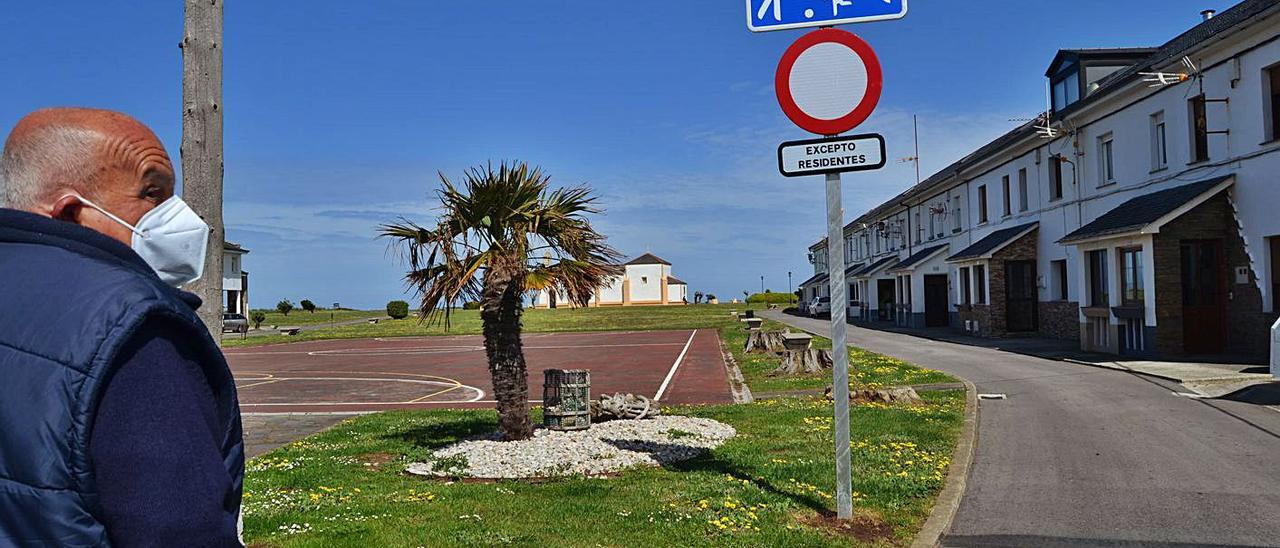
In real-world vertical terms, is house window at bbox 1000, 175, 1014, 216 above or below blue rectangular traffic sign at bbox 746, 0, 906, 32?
above

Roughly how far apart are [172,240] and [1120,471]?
325 inches

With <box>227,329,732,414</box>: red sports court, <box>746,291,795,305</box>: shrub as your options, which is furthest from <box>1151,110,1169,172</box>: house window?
<box>746,291,795,305</box>: shrub

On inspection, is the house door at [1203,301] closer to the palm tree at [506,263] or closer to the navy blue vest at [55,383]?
the palm tree at [506,263]

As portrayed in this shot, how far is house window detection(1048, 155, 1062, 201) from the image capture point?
28.0m

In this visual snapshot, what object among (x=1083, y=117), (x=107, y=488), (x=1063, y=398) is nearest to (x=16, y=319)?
(x=107, y=488)

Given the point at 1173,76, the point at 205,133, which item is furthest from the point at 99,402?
the point at 1173,76

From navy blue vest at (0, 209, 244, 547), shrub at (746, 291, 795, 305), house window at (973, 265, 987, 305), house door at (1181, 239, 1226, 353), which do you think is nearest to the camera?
navy blue vest at (0, 209, 244, 547)

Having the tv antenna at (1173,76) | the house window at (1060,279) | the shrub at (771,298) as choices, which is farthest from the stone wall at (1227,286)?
the shrub at (771,298)

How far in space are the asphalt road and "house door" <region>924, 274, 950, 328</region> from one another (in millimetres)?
27716

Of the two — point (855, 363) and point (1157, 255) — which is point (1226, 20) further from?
point (855, 363)

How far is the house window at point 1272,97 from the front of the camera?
56.2ft

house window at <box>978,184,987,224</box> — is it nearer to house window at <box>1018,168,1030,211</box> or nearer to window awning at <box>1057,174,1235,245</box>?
house window at <box>1018,168,1030,211</box>

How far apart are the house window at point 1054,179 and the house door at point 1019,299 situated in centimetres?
A: 303

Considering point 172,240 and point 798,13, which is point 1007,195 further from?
point 172,240
